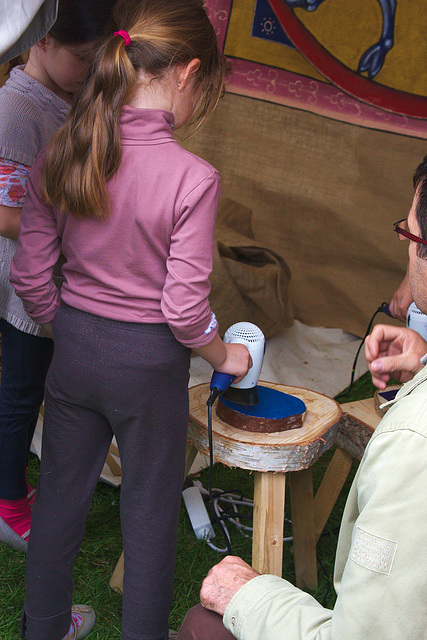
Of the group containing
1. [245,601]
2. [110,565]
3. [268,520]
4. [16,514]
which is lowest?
[110,565]

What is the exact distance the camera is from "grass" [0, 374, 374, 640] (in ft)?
6.28

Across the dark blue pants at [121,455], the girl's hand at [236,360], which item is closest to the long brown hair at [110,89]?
the dark blue pants at [121,455]

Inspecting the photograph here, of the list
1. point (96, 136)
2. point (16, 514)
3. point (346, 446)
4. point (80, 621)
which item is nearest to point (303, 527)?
Answer: point (346, 446)

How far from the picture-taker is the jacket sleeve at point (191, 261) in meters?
1.35

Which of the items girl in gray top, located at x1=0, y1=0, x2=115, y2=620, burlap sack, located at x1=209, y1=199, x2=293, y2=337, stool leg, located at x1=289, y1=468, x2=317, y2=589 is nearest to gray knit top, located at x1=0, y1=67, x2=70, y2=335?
girl in gray top, located at x1=0, y1=0, x2=115, y2=620

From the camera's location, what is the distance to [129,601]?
154 cm

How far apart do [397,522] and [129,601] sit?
884 millimetres

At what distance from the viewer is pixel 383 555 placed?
0.91m

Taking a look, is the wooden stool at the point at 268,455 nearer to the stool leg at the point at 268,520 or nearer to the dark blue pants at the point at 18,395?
the stool leg at the point at 268,520

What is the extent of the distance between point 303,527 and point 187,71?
1391 millimetres

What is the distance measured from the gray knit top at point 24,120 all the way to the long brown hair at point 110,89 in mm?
209

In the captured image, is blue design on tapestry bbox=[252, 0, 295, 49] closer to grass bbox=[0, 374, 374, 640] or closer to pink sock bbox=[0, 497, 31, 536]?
grass bbox=[0, 374, 374, 640]

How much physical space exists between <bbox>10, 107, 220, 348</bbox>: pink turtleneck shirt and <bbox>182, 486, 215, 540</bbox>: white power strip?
1074mm

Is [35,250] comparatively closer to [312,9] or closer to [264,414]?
[264,414]
